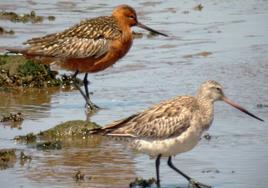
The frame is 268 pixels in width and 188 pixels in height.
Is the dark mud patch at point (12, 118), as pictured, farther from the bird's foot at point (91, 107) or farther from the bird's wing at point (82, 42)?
the bird's wing at point (82, 42)

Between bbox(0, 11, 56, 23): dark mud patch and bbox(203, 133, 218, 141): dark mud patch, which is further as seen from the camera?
bbox(0, 11, 56, 23): dark mud patch

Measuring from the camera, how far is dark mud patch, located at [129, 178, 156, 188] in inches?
375

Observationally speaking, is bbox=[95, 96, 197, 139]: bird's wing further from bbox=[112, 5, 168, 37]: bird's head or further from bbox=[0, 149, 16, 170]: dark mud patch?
bbox=[112, 5, 168, 37]: bird's head

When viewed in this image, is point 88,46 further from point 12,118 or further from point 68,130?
point 68,130

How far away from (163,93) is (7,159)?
12.3ft

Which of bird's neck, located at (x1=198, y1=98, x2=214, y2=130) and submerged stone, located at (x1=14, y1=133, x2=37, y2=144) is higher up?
bird's neck, located at (x1=198, y1=98, x2=214, y2=130)

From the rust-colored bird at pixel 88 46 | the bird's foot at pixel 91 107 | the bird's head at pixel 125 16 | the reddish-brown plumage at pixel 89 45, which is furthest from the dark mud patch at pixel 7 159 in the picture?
the bird's head at pixel 125 16

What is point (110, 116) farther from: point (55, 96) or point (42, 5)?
point (42, 5)

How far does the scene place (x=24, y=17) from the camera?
1906 centimetres

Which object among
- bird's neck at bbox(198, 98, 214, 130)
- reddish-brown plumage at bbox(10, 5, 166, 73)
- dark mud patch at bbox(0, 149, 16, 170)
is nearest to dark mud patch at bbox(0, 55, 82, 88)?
reddish-brown plumage at bbox(10, 5, 166, 73)

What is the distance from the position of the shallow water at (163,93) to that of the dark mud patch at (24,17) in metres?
0.25

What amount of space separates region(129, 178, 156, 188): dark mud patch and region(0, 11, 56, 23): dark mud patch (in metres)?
9.78

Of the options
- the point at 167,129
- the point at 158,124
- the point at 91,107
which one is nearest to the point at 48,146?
the point at 158,124

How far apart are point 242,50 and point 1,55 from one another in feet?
12.9
